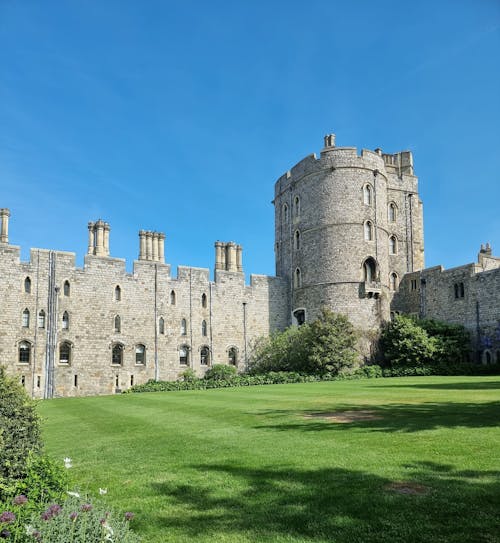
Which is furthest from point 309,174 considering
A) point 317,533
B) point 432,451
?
point 317,533

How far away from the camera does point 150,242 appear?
37969 millimetres

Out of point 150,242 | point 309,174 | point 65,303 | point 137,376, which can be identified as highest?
point 309,174

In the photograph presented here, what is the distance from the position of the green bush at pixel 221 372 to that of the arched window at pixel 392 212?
18.2 metres

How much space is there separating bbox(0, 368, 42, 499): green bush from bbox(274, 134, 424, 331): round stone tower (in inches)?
1242

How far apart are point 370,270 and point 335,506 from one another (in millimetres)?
34364

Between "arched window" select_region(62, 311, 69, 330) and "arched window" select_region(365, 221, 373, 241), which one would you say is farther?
"arched window" select_region(365, 221, 373, 241)

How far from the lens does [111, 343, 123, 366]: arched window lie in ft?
116

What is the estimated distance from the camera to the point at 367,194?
130 ft

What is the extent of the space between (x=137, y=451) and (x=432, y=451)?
5134 mm

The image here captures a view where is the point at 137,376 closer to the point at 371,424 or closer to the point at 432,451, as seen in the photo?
the point at 371,424

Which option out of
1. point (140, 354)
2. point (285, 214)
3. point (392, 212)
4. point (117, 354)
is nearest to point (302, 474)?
point (117, 354)

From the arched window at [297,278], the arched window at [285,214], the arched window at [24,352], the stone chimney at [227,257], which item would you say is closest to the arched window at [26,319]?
the arched window at [24,352]

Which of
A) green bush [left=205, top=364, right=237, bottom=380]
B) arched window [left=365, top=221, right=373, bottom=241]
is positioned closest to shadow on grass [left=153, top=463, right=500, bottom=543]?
green bush [left=205, top=364, right=237, bottom=380]

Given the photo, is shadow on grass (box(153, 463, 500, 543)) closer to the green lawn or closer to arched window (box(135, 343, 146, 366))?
the green lawn
